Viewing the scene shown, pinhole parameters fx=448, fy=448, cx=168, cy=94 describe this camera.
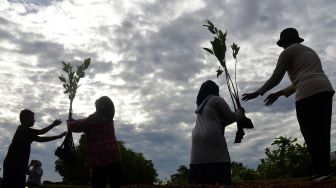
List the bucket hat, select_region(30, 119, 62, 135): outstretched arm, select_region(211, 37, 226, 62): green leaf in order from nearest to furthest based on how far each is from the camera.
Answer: the bucket hat < select_region(211, 37, 226, 62): green leaf < select_region(30, 119, 62, 135): outstretched arm

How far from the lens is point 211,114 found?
765 centimetres

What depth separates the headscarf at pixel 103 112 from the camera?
27.1 ft

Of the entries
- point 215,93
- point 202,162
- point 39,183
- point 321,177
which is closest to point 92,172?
point 202,162

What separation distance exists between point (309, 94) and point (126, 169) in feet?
97.0

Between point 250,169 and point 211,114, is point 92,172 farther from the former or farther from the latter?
point 250,169

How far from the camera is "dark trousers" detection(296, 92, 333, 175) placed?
22.1ft

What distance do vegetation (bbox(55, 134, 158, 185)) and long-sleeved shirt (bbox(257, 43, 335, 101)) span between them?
87.2ft

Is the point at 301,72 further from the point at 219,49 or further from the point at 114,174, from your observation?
the point at 114,174

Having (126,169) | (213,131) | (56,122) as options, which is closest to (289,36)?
(213,131)

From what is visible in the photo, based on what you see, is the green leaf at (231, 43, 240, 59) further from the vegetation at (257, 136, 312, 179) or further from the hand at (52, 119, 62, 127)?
the vegetation at (257, 136, 312, 179)

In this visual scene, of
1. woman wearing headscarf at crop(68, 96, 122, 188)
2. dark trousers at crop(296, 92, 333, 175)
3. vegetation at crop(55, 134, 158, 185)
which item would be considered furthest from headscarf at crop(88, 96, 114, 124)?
vegetation at crop(55, 134, 158, 185)

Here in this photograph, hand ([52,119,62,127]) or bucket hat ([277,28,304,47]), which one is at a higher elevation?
bucket hat ([277,28,304,47])

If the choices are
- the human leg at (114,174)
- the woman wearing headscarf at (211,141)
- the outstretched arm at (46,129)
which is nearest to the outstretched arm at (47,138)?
the outstretched arm at (46,129)

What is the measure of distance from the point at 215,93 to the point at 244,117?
2.14 ft
